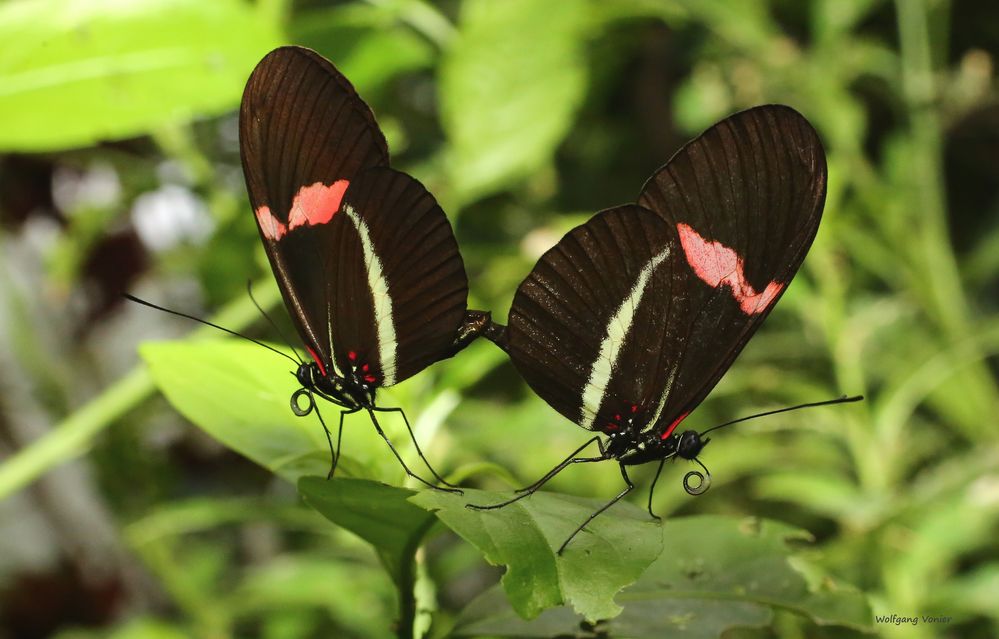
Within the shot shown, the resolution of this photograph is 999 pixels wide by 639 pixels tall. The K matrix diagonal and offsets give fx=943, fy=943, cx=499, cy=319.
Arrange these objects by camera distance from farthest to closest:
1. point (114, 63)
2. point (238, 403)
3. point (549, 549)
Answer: point (114, 63), point (238, 403), point (549, 549)

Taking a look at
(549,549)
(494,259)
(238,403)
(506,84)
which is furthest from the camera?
(494,259)

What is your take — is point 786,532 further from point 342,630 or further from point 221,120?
point 221,120

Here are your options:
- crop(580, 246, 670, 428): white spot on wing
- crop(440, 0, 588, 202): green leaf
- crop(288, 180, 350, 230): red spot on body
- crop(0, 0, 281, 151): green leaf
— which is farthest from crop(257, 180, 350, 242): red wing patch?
crop(440, 0, 588, 202): green leaf

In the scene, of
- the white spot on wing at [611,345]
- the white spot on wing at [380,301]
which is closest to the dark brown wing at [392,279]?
the white spot on wing at [380,301]

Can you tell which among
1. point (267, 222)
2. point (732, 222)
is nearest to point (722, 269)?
point (732, 222)

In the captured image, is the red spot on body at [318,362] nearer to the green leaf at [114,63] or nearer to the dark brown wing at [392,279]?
the dark brown wing at [392,279]

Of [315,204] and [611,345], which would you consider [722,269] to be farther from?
[315,204]

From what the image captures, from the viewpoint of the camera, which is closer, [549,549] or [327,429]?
[549,549]
